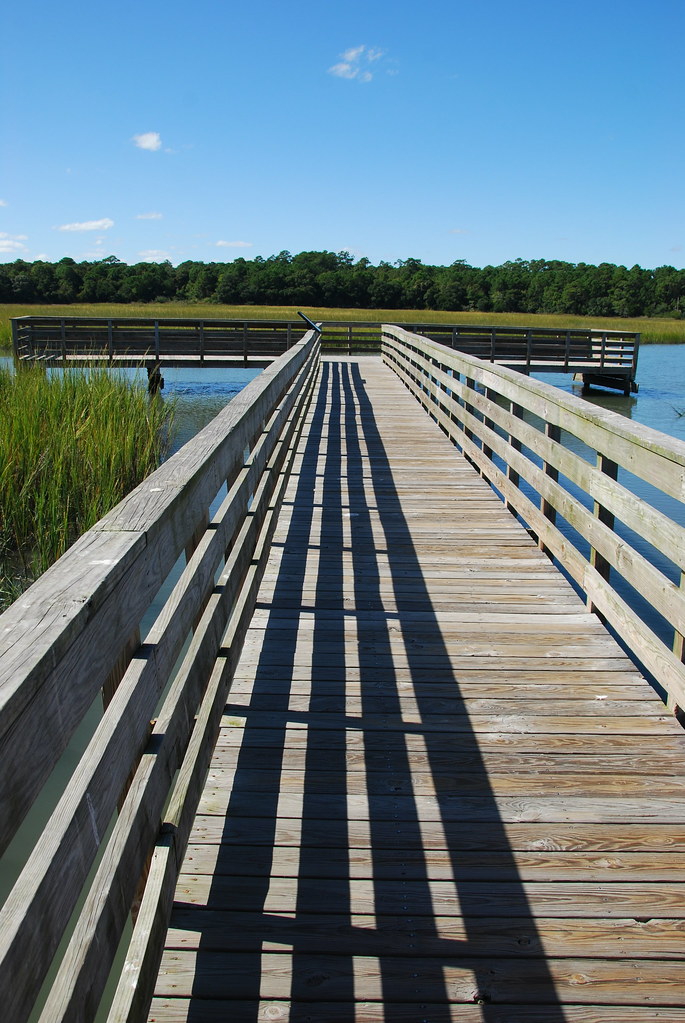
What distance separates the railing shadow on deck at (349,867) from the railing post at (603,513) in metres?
0.86

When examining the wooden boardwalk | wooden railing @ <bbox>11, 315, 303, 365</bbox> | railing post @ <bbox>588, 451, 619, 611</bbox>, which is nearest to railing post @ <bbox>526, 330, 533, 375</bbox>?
wooden railing @ <bbox>11, 315, 303, 365</bbox>

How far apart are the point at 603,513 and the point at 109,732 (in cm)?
298

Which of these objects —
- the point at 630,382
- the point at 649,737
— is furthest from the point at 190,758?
the point at 630,382

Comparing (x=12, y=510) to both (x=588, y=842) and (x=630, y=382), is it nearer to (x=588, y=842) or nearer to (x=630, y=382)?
(x=588, y=842)

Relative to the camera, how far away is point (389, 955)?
6.53ft

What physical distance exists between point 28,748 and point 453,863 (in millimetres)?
1584

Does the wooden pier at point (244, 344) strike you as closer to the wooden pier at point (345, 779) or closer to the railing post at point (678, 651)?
the wooden pier at point (345, 779)

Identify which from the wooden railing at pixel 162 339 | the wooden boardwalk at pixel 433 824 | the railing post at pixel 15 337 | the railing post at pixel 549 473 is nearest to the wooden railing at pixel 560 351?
the wooden railing at pixel 162 339

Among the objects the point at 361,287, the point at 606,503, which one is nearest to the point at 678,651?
the point at 606,503

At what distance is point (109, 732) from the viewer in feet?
4.80

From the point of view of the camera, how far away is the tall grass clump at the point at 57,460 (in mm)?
7180

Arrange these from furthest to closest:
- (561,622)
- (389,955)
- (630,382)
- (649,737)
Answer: (630,382) → (561,622) → (649,737) → (389,955)

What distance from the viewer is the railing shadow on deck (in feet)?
6.23

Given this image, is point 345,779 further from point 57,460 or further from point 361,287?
point 361,287
